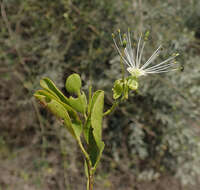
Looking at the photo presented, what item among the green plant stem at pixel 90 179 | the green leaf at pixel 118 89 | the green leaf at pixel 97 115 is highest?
the green leaf at pixel 118 89

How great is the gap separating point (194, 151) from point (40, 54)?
1.75m

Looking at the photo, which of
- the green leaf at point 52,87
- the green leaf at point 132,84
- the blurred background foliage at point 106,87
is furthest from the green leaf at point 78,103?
the blurred background foliage at point 106,87

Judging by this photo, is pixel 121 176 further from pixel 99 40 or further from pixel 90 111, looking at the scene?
pixel 90 111

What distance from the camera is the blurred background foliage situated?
2148 millimetres

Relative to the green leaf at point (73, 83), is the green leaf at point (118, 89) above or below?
below

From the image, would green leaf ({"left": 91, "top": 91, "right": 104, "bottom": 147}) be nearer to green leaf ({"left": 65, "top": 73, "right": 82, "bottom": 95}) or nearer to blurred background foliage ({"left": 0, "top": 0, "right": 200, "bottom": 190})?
green leaf ({"left": 65, "top": 73, "right": 82, "bottom": 95})

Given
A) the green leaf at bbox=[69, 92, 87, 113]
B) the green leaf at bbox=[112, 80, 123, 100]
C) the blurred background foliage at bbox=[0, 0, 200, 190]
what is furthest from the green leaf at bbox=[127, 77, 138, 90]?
the blurred background foliage at bbox=[0, 0, 200, 190]

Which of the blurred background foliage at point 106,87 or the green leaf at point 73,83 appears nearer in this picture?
the green leaf at point 73,83

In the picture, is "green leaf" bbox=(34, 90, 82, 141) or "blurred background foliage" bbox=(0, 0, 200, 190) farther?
"blurred background foliage" bbox=(0, 0, 200, 190)

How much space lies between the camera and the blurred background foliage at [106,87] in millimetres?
2148

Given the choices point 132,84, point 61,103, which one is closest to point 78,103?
point 61,103

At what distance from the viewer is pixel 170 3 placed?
2404mm

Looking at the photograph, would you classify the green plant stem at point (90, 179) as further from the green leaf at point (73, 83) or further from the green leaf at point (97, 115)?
the green leaf at point (73, 83)

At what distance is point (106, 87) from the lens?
85.4 inches
